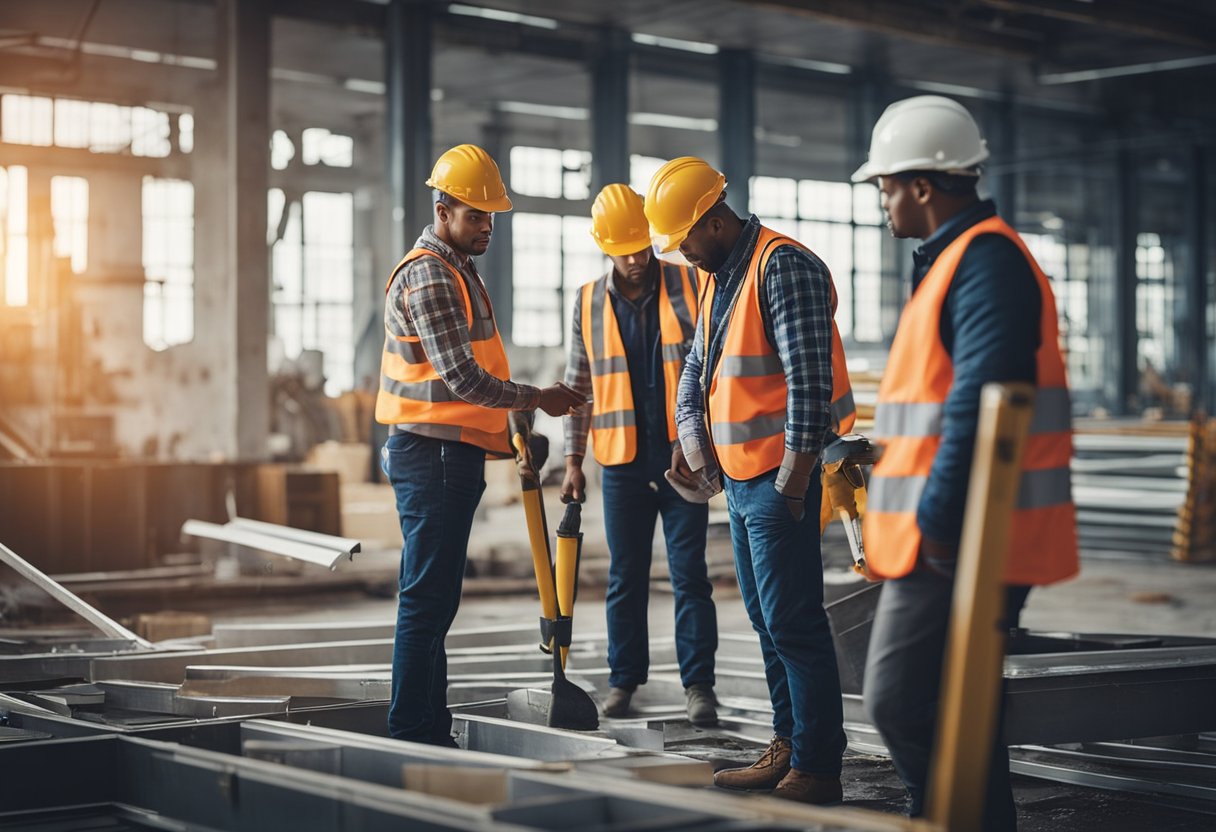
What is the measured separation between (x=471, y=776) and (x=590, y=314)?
2850 mm

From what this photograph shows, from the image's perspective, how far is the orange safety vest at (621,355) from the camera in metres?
5.72

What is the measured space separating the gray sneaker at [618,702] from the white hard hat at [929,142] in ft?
10.2

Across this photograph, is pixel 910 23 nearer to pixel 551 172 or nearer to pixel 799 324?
pixel 551 172

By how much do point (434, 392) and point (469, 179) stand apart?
2.49 ft

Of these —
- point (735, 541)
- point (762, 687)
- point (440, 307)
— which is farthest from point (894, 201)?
point (762, 687)

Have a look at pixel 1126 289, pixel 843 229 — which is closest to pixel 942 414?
pixel 1126 289

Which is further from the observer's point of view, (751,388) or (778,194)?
(778,194)

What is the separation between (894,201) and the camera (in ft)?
10.9

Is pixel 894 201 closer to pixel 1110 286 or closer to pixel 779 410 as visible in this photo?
pixel 779 410

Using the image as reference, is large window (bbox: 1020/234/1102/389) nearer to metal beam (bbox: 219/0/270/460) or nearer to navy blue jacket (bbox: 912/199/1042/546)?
metal beam (bbox: 219/0/270/460)

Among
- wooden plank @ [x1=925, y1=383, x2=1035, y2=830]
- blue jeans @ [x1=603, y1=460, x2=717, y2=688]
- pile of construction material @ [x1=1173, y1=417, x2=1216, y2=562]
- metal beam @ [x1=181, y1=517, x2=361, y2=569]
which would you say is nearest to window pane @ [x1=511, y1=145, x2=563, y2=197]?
pile of construction material @ [x1=1173, y1=417, x2=1216, y2=562]

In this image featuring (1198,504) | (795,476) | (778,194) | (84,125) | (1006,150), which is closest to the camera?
(795,476)

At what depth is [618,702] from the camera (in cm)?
578

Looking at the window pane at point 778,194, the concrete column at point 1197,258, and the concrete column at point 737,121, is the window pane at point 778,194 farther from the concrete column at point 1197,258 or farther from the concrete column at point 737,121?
the concrete column at point 737,121
